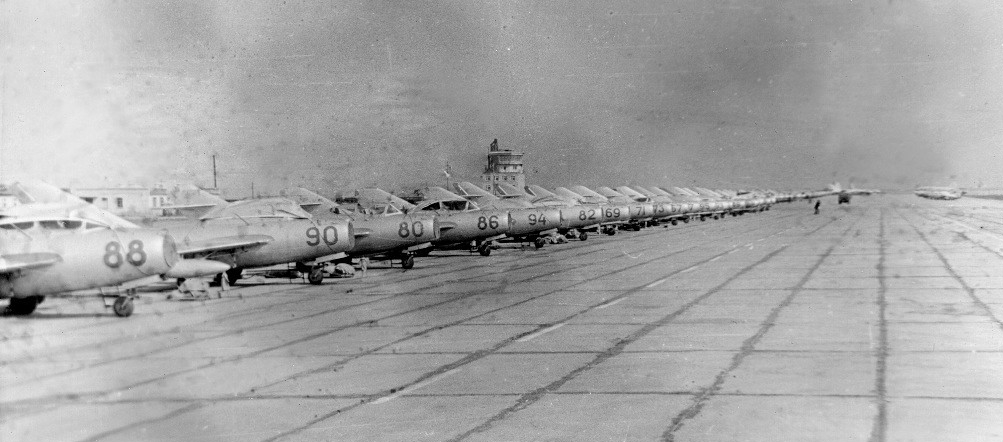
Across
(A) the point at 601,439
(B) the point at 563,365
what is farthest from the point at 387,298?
(A) the point at 601,439

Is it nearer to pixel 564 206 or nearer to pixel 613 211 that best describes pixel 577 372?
pixel 564 206

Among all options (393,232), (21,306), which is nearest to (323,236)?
(393,232)

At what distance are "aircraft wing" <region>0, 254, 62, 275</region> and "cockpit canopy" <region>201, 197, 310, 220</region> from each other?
7.26 metres

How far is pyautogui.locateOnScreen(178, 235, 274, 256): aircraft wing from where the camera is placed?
19.7 m

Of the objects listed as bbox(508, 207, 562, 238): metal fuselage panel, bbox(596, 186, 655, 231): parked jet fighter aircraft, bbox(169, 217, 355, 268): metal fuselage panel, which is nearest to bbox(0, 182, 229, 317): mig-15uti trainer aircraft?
bbox(169, 217, 355, 268): metal fuselage panel

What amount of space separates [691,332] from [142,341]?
8.05m

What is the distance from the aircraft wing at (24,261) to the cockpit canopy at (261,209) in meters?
7.26

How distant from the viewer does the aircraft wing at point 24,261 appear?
13.8 meters

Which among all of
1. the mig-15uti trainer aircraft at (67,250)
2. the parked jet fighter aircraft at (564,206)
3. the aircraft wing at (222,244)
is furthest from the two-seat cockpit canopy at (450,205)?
the mig-15uti trainer aircraft at (67,250)

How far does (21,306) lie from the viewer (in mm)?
15703

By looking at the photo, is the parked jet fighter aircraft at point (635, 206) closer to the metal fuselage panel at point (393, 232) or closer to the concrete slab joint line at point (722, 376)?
the metal fuselage panel at point (393, 232)

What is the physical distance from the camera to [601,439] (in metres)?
7.75

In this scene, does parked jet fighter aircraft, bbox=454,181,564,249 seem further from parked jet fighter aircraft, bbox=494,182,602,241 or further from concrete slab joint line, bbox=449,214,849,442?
concrete slab joint line, bbox=449,214,849,442

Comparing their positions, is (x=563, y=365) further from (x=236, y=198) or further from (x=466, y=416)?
(x=236, y=198)
